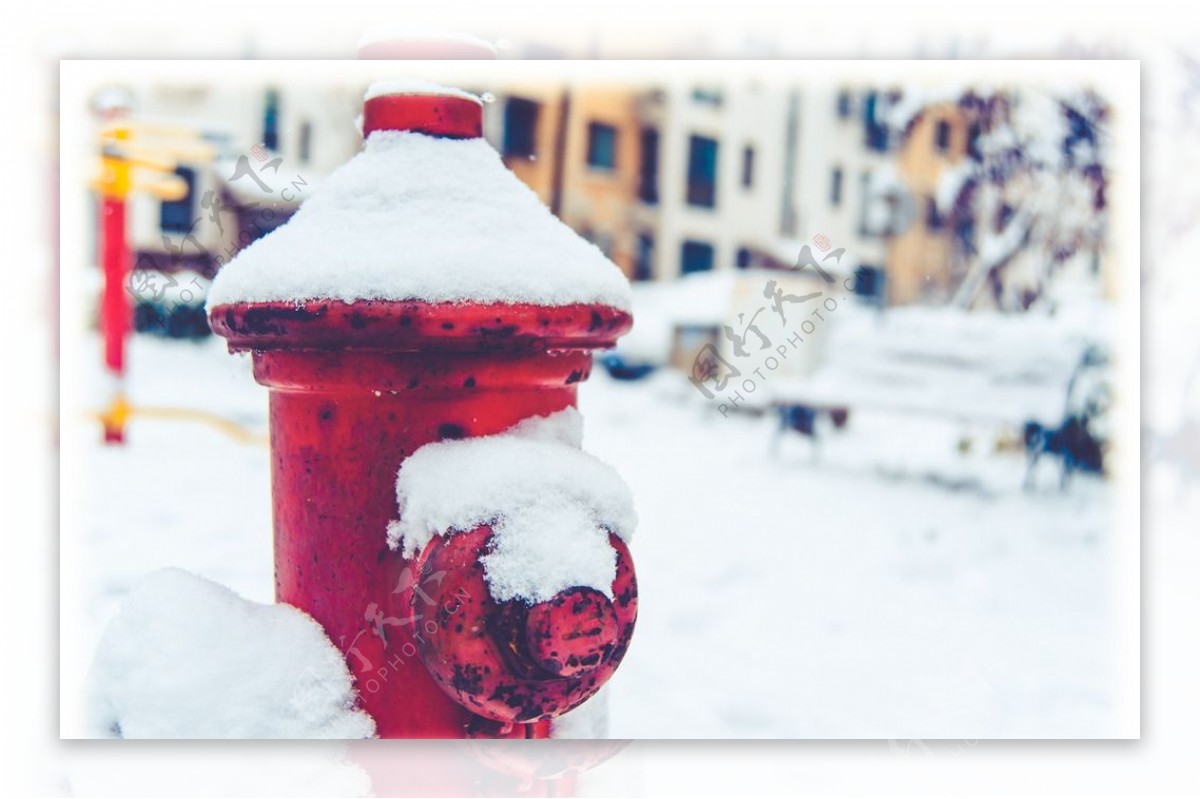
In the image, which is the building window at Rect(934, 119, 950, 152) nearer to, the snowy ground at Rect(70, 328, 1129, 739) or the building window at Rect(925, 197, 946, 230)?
the building window at Rect(925, 197, 946, 230)

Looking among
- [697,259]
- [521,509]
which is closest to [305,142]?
[521,509]

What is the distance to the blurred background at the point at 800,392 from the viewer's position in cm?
262

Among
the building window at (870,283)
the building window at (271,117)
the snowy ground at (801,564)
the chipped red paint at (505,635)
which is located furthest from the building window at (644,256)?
the chipped red paint at (505,635)

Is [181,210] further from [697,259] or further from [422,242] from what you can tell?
[697,259]

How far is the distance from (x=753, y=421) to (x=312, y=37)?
512cm

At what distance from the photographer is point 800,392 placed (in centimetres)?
571

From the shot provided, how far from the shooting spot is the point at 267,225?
2.81 metres

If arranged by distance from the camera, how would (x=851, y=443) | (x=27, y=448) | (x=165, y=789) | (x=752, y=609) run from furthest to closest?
(x=851, y=443)
(x=752, y=609)
(x=27, y=448)
(x=165, y=789)

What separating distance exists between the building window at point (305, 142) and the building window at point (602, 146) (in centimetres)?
155

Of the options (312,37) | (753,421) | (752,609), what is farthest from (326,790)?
(753,421)

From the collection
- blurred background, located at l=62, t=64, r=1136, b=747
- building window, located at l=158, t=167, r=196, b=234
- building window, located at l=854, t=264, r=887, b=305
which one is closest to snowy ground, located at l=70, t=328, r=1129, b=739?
blurred background, located at l=62, t=64, r=1136, b=747

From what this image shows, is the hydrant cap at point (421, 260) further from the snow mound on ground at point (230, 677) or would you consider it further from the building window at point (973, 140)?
the building window at point (973, 140)

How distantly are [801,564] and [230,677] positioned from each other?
276cm

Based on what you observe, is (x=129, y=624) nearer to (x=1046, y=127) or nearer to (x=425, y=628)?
(x=425, y=628)
